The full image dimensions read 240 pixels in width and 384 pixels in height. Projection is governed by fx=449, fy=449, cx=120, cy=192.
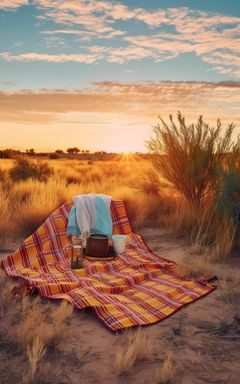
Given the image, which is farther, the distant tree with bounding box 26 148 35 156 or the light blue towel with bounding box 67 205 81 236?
the distant tree with bounding box 26 148 35 156

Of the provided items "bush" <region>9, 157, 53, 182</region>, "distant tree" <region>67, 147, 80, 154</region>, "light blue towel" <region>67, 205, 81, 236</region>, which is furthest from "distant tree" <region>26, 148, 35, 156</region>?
"light blue towel" <region>67, 205, 81, 236</region>

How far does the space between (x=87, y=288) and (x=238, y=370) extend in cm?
188

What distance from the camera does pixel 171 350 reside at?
3674mm

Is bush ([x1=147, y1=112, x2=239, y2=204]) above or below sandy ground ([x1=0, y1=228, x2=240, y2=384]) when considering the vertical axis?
above

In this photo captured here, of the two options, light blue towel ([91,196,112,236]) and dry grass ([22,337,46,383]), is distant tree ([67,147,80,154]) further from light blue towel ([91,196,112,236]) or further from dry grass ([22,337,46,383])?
dry grass ([22,337,46,383])

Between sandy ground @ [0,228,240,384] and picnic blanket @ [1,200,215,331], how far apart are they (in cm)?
14

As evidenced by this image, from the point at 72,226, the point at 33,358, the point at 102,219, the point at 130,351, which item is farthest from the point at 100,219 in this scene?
the point at 33,358

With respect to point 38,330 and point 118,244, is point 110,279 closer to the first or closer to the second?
point 118,244

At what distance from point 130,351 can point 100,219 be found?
3.42m

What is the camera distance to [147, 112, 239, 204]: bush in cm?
870

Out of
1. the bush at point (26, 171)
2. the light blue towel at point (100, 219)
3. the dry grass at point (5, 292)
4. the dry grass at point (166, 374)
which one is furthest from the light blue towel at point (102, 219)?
the bush at point (26, 171)

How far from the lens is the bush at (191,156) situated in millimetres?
8695

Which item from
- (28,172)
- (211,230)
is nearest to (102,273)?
(211,230)

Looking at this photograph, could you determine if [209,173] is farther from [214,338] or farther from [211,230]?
[214,338]
